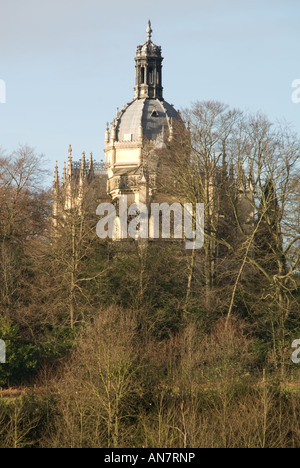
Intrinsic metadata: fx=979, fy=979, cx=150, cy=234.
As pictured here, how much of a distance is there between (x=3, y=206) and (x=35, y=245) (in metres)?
5.67

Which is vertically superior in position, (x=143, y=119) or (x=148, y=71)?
(x=148, y=71)

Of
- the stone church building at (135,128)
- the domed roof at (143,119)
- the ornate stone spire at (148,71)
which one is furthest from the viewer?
the ornate stone spire at (148,71)

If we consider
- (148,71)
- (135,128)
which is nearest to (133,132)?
(135,128)

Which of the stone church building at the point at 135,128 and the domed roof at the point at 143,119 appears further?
the domed roof at the point at 143,119

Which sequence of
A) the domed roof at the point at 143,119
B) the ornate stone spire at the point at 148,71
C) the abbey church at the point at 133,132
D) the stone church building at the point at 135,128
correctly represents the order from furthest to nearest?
the ornate stone spire at the point at 148,71 < the domed roof at the point at 143,119 < the stone church building at the point at 135,128 < the abbey church at the point at 133,132

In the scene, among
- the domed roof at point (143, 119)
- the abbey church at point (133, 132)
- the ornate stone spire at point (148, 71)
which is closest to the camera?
the abbey church at point (133, 132)

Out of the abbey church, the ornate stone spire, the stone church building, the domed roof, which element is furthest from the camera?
the ornate stone spire

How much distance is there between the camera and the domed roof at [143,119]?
7862 centimetres

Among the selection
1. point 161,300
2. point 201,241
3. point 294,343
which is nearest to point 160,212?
point 201,241

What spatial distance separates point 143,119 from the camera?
79375 mm

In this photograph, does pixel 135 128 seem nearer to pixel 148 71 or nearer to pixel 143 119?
pixel 143 119

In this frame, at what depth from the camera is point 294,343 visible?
43.3m

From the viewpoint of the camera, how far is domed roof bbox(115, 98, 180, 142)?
78625 mm

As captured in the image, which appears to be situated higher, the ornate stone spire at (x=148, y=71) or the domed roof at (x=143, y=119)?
the ornate stone spire at (x=148, y=71)
